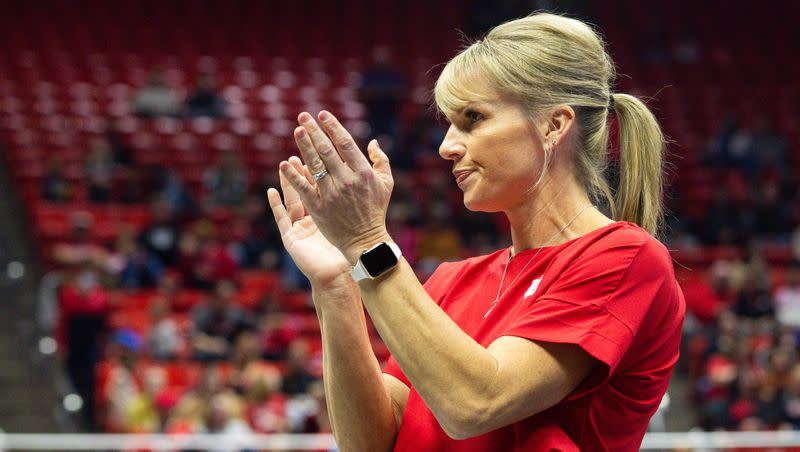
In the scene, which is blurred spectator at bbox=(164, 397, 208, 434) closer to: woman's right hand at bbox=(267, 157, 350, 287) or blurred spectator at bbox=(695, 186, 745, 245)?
woman's right hand at bbox=(267, 157, 350, 287)

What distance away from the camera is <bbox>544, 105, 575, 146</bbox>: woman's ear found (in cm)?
173

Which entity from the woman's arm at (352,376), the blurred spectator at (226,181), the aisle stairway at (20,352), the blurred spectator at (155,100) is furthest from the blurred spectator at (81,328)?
the woman's arm at (352,376)

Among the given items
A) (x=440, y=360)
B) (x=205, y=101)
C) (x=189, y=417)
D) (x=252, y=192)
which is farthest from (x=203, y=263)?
(x=440, y=360)

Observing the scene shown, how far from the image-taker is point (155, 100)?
38.7ft

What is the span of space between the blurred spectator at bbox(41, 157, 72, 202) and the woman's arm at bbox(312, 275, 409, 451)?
873 centimetres

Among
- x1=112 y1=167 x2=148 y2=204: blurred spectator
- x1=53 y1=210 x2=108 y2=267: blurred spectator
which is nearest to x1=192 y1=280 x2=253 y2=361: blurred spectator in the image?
x1=53 y1=210 x2=108 y2=267: blurred spectator

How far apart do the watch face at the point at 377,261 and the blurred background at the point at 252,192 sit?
3.45 m

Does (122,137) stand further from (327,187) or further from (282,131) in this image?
(327,187)

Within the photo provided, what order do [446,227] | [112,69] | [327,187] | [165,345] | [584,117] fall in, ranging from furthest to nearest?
1. [112,69]
2. [446,227]
3. [165,345]
4. [584,117]
5. [327,187]

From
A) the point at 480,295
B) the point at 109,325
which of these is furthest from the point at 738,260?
the point at 480,295

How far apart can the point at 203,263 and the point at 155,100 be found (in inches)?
121

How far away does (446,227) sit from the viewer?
32.8 ft

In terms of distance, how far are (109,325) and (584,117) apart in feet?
23.8

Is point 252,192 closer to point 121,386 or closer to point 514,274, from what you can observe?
point 121,386
